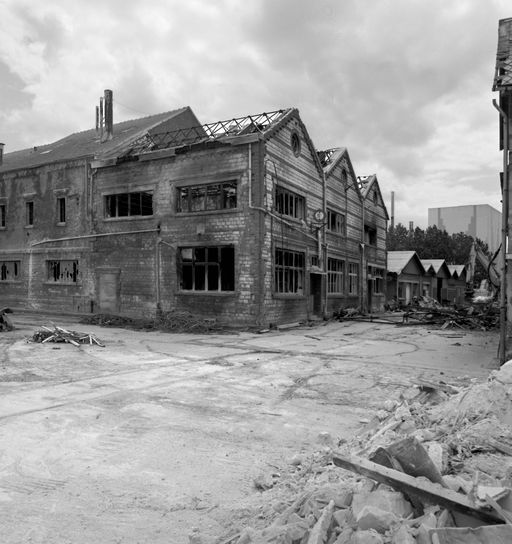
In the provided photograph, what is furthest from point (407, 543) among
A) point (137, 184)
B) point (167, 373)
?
point (137, 184)

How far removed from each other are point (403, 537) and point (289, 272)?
1809cm

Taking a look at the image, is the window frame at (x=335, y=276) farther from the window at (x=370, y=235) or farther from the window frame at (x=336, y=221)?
the window at (x=370, y=235)

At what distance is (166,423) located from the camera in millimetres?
5863

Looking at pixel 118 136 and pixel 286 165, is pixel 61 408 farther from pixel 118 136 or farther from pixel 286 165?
pixel 118 136

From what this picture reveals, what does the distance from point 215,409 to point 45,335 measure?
352 inches

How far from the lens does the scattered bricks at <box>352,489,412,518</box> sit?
2.91 m

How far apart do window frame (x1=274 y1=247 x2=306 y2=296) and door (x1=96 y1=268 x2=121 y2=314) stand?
733cm

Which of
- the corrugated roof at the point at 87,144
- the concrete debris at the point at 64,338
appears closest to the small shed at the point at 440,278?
the corrugated roof at the point at 87,144

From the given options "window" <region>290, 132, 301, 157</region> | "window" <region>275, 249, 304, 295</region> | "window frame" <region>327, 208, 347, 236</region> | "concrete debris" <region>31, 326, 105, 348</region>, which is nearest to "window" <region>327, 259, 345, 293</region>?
"window frame" <region>327, 208, 347, 236</region>

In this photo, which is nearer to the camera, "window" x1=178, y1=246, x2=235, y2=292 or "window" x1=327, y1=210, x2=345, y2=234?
"window" x1=178, y1=246, x2=235, y2=292

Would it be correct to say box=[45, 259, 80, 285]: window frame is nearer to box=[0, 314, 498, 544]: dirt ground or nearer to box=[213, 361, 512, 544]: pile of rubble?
box=[0, 314, 498, 544]: dirt ground

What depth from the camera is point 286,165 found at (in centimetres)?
1992

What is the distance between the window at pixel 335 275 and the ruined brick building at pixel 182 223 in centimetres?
7

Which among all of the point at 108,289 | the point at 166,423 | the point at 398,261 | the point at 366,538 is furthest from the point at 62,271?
the point at 398,261
